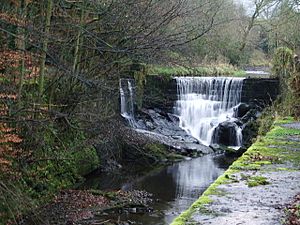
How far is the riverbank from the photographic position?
4.43 m

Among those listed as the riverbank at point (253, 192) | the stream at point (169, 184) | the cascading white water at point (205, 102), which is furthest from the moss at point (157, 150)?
the riverbank at point (253, 192)

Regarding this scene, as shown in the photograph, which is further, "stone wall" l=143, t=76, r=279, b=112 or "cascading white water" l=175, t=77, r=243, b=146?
"stone wall" l=143, t=76, r=279, b=112

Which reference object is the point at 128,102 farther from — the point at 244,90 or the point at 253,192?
the point at 253,192

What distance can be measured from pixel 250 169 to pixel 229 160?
12893 millimetres

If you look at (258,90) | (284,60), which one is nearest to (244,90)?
(258,90)

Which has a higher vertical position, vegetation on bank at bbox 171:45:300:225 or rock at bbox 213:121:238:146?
vegetation on bank at bbox 171:45:300:225

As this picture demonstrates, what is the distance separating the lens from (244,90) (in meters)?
25.5

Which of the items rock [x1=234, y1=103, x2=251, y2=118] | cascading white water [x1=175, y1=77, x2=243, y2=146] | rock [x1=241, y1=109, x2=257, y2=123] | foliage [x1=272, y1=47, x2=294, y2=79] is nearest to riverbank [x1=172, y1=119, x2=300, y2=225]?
foliage [x1=272, y1=47, x2=294, y2=79]

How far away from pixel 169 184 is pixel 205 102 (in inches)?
427

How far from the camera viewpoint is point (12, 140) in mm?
10562

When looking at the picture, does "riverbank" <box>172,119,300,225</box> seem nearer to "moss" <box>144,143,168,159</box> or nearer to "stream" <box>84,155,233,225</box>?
"stream" <box>84,155,233,225</box>

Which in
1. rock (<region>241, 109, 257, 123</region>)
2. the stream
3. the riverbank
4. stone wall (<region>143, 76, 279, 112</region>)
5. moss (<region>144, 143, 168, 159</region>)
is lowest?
the stream

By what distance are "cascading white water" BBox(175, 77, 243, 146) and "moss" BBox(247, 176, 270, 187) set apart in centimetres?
1735

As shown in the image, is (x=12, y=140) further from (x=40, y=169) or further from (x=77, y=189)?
(x=77, y=189)
